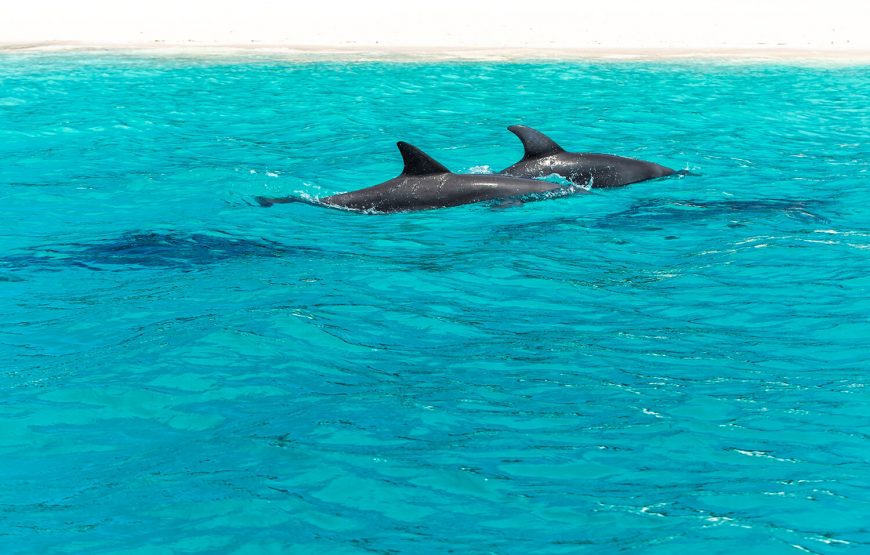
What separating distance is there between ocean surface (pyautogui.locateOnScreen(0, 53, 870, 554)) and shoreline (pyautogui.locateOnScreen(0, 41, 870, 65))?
22.4 m

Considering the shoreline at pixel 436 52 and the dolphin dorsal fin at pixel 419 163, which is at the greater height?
the shoreline at pixel 436 52

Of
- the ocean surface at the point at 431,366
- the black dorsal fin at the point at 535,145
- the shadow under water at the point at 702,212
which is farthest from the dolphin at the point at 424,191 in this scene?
the shadow under water at the point at 702,212

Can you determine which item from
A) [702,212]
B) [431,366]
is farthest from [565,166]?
[431,366]

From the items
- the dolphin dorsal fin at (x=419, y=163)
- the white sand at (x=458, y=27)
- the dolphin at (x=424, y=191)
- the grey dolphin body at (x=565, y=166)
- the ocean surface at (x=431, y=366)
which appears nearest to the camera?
the ocean surface at (x=431, y=366)

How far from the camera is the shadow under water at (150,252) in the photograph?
9664 mm

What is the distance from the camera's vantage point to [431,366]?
22.5 feet

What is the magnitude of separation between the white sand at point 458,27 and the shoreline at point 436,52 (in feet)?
0.26

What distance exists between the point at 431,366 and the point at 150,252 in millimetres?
4299

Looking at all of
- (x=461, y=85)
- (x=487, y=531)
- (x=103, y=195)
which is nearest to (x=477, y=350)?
(x=487, y=531)

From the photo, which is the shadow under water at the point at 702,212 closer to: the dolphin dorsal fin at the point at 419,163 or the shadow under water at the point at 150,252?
the dolphin dorsal fin at the point at 419,163

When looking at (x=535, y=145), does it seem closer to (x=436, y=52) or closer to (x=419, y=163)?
(x=419, y=163)

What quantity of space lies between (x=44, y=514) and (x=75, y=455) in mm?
671

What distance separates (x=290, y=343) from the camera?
24.0 feet

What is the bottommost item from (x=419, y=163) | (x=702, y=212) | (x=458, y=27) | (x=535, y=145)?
(x=702, y=212)
